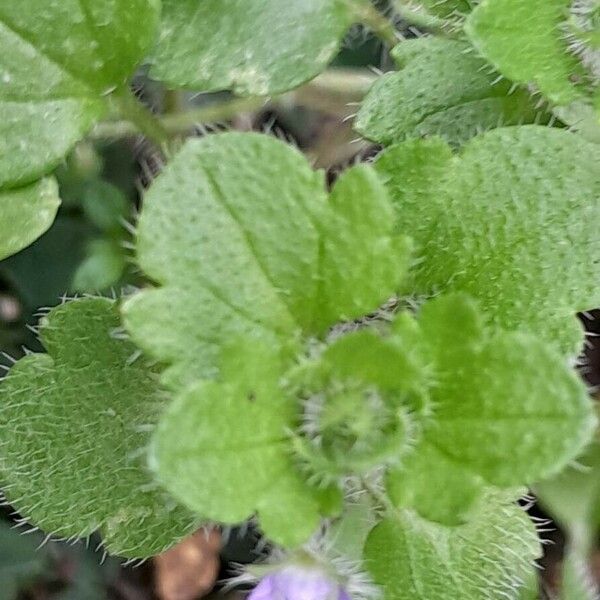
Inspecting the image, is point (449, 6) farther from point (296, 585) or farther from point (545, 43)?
point (296, 585)

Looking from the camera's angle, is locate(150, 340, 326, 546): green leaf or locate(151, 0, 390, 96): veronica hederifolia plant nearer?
locate(150, 340, 326, 546): green leaf

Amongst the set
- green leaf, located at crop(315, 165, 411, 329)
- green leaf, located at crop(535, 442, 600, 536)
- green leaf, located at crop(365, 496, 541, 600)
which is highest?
green leaf, located at crop(315, 165, 411, 329)

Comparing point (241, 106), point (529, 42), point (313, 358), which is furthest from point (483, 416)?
point (241, 106)

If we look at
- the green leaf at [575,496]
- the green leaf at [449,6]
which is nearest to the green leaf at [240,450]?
the green leaf at [449,6]

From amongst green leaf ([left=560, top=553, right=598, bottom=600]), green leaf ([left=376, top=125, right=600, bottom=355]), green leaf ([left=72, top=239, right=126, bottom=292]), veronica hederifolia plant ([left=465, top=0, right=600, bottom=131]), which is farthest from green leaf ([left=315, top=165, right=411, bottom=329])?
green leaf ([left=72, top=239, right=126, bottom=292])

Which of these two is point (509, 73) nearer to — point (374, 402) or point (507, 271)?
point (507, 271)

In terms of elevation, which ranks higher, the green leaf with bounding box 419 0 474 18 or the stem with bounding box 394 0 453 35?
the green leaf with bounding box 419 0 474 18

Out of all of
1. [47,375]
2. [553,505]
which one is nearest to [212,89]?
[47,375]

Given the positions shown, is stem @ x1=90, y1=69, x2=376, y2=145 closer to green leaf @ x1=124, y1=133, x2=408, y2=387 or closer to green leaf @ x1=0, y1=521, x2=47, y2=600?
green leaf @ x1=124, y1=133, x2=408, y2=387
